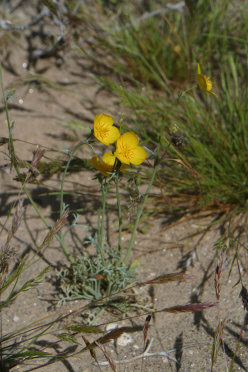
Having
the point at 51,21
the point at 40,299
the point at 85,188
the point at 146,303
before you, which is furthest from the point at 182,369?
the point at 51,21

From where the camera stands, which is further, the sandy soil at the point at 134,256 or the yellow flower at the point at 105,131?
the sandy soil at the point at 134,256

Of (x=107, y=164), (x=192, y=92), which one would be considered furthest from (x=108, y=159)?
(x=192, y=92)

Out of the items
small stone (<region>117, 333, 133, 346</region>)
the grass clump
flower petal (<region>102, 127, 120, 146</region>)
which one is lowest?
small stone (<region>117, 333, 133, 346</region>)

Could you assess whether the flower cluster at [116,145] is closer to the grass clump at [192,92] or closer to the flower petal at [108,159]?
the flower petal at [108,159]

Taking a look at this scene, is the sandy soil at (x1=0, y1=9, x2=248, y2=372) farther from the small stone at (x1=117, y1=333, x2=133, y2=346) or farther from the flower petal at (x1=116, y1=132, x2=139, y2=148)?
the flower petal at (x1=116, y1=132, x2=139, y2=148)

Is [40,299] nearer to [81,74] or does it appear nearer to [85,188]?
[85,188]

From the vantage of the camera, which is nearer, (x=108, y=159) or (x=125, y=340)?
(x=108, y=159)

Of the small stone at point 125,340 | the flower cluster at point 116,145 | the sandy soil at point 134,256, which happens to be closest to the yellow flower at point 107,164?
the flower cluster at point 116,145

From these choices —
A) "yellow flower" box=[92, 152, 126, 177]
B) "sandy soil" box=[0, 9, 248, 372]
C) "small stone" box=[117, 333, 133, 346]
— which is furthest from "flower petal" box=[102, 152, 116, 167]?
"small stone" box=[117, 333, 133, 346]

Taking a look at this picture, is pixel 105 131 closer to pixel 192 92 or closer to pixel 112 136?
pixel 112 136
